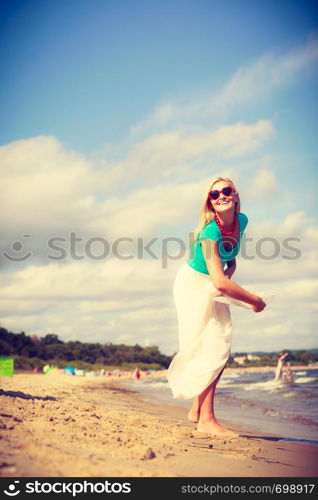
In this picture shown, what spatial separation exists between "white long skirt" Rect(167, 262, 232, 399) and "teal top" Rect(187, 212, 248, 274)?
0.07m

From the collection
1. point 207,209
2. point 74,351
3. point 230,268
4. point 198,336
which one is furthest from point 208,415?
point 74,351

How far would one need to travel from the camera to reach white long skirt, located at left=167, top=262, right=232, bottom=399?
3.38m

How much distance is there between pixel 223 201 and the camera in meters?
3.46

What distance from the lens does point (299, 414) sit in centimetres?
712

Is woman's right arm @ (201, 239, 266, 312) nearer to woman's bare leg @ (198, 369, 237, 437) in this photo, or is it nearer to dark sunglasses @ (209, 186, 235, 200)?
dark sunglasses @ (209, 186, 235, 200)

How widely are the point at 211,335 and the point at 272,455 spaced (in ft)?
3.21

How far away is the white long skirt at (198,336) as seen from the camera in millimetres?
3385

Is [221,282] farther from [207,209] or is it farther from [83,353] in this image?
[83,353]

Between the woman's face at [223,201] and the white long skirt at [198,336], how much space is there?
57 centimetres

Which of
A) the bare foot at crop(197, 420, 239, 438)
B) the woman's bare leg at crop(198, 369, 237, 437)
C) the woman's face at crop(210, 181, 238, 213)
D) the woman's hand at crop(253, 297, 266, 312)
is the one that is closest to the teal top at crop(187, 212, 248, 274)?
the woman's face at crop(210, 181, 238, 213)

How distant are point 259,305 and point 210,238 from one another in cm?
64

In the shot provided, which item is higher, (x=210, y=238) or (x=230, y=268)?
(x=210, y=238)

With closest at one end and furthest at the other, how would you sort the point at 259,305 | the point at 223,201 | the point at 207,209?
the point at 259,305
the point at 223,201
the point at 207,209
